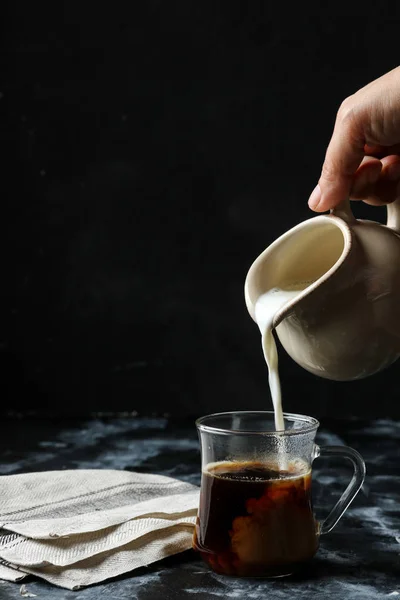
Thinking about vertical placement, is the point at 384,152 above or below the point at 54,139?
below

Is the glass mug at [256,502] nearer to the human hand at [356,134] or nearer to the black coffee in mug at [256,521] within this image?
the black coffee in mug at [256,521]

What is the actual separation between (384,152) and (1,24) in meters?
1.17

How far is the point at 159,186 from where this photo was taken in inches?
86.5

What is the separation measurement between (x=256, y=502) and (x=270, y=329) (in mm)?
209

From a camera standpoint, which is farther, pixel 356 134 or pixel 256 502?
pixel 356 134

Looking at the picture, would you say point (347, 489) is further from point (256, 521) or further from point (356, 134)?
point (356, 134)

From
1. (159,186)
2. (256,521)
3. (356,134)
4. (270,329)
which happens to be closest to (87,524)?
(256,521)

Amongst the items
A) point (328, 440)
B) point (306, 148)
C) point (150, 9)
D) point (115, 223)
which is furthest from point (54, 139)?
point (328, 440)

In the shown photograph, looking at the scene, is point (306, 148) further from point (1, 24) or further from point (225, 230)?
point (1, 24)

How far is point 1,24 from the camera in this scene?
Result: 2189 mm

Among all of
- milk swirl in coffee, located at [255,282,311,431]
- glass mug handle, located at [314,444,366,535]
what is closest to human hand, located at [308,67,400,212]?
milk swirl in coffee, located at [255,282,311,431]

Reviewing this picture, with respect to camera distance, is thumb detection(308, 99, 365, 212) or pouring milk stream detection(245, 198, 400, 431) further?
thumb detection(308, 99, 365, 212)

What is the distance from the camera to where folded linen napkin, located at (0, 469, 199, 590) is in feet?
3.52

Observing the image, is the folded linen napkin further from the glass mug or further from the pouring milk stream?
the pouring milk stream
